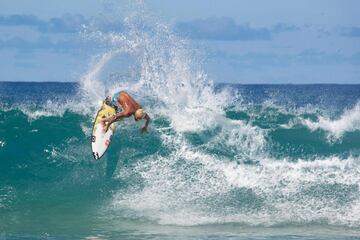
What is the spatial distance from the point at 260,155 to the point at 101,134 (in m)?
3.77

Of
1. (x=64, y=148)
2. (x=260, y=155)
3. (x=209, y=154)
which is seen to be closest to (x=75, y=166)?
(x=64, y=148)

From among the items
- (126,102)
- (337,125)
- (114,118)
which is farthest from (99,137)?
(337,125)

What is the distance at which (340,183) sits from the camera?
16.0 m

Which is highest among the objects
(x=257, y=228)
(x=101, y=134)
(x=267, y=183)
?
(x=101, y=134)

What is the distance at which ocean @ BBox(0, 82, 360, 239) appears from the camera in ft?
47.4

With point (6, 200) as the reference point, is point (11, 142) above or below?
above

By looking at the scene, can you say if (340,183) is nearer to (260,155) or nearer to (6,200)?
(260,155)

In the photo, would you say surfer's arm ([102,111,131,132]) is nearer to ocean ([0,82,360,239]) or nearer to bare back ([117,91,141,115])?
bare back ([117,91,141,115])

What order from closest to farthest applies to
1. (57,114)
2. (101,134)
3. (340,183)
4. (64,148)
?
(340,183) < (101,134) < (64,148) < (57,114)

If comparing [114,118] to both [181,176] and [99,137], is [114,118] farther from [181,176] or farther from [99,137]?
[181,176]

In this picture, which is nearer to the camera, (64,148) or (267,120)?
(64,148)

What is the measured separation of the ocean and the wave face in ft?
0.10

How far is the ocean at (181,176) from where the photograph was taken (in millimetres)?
14438

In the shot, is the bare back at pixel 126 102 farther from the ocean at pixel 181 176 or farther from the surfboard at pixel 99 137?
the ocean at pixel 181 176
